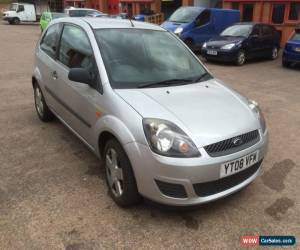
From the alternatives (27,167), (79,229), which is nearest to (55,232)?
(79,229)

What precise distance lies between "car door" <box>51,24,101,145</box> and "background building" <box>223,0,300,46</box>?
47.4ft

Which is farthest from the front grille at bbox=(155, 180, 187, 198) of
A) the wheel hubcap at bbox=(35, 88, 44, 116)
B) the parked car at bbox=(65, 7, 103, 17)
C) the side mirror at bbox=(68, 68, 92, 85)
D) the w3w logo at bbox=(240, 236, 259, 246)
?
the parked car at bbox=(65, 7, 103, 17)

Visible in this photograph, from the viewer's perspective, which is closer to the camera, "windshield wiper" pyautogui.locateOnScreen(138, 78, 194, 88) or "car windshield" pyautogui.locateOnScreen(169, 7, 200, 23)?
"windshield wiper" pyautogui.locateOnScreen(138, 78, 194, 88)

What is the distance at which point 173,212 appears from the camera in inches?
120

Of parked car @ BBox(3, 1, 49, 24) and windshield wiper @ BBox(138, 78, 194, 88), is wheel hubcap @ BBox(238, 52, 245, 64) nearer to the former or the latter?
windshield wiper @ BBox(138, 78, 194, 88)

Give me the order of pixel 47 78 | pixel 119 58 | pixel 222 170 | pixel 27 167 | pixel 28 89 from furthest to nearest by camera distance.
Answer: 1. pixel 28 89
2. pixel 47 78
3. pixel 27 167
4. pixel 119 58
5. pixel 222 170

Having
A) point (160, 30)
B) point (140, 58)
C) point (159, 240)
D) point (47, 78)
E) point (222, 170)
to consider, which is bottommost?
point (159, 240)

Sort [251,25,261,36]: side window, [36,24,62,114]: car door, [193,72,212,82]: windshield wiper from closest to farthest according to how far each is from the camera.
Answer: [193,72,212,82]: windshield wiper, [36,24,62,114]: car door, [251,25,261,36]: side window

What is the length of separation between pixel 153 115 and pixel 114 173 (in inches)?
28.1

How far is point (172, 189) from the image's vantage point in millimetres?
2674

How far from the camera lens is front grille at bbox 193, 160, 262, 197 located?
271 centimetres

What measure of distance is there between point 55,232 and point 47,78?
247 cm

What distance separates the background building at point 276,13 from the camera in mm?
15977

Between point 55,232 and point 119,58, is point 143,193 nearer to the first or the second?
point 55,232
